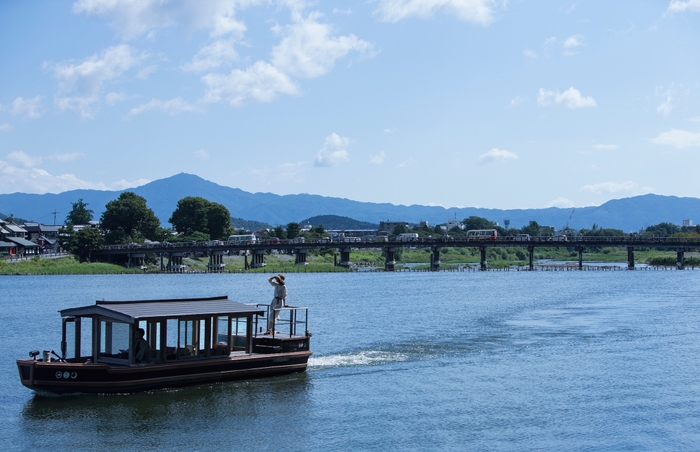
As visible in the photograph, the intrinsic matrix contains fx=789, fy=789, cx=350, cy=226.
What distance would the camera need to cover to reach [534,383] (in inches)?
1297

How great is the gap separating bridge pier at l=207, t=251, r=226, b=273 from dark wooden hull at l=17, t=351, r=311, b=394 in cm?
12334

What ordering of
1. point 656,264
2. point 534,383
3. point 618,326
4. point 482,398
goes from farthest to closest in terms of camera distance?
point 656,264, point 618,326, point 534,383, point 482,398

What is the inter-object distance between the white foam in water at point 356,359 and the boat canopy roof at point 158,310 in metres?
5.68

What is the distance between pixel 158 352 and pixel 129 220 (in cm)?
14537

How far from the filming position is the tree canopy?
18562 centimetres

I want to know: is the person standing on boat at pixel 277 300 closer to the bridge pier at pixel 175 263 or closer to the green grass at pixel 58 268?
the green grass at pixel 58 268

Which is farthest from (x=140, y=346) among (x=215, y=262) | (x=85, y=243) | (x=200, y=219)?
(x=200, y=219)

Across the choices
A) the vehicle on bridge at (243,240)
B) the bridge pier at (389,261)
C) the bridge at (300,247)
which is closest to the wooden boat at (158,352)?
the bridge at (300,247)

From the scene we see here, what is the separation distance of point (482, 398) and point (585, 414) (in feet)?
13.0

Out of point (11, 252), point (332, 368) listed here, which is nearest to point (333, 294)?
point (332, 368)

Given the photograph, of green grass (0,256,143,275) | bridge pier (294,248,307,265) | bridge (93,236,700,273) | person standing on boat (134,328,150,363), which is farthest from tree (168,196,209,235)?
person standing on boat (134,328,150,363)

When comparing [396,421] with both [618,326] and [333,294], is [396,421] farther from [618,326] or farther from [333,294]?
[333,294]

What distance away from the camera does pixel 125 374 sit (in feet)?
94.9

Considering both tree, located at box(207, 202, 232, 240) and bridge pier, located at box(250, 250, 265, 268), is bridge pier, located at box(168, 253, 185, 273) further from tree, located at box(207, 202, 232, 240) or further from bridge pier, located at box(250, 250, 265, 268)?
tree, located at box(207, 202, 232, 240)
